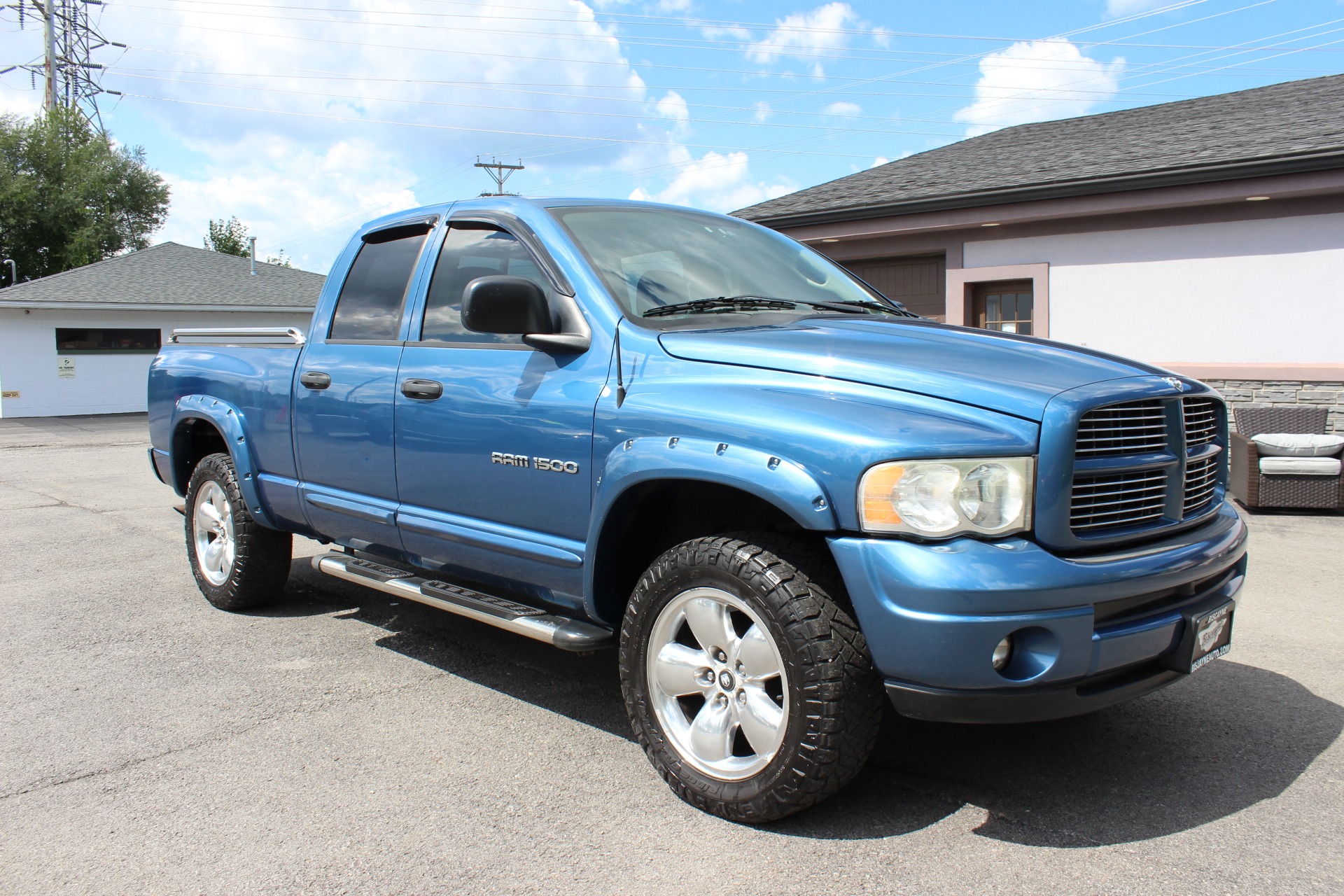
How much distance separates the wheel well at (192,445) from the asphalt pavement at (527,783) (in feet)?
3.39

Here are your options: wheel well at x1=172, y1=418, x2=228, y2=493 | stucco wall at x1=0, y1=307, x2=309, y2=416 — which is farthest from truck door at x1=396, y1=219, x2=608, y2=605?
stucco wall at x1=0, y1=307, x2=309, y2=416

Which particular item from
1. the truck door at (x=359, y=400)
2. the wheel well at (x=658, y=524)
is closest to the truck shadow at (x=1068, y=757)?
the wheel well at (x=658, y=524)

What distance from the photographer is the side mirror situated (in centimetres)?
358

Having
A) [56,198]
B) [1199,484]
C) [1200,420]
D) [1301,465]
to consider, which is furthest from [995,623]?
[56,198]

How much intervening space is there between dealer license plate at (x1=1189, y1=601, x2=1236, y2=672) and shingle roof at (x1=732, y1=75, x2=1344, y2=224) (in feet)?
28.0

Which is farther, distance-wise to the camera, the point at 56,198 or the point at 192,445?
the point at 56,198

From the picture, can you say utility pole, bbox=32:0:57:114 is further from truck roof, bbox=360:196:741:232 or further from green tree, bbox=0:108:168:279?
truck roof, bbox=360:196:741:232

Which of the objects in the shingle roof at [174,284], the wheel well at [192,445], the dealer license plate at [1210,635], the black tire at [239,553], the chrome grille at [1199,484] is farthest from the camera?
the shingle roof at [174,284]

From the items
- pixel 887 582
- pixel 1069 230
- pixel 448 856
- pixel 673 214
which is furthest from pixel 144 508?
pixel 1069 230

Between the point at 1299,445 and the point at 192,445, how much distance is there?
29.7 ft

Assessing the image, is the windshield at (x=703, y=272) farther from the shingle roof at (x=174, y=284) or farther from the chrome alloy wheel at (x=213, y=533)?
the shingle roof at (x=174, y=284)

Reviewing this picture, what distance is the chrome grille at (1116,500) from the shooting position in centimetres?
287

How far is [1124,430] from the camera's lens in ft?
9.92

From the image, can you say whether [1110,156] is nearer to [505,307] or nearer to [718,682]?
[505,307]
